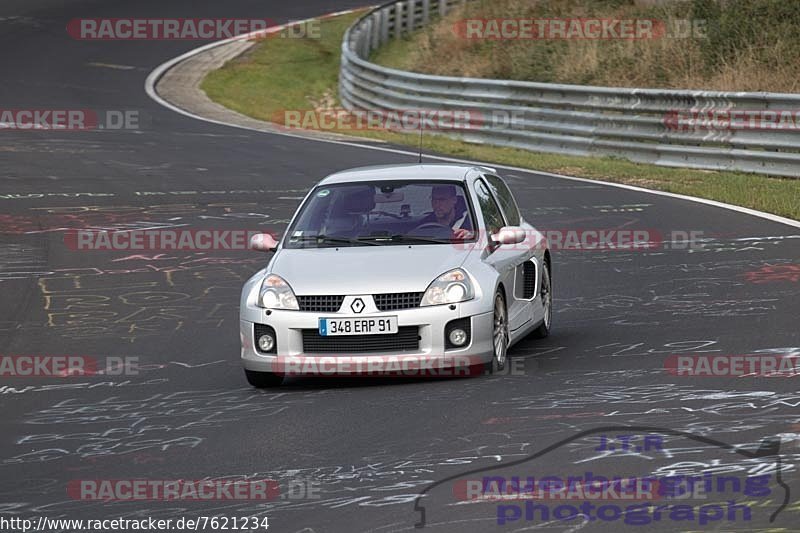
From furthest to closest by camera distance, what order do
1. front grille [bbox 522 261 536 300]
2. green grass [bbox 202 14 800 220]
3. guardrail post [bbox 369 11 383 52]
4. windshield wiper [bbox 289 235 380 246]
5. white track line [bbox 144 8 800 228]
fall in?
guardrail post [bbox 369 11 383 52] → green grass [bbox 202 14 800 220] → white track line [bbox 144 8 800 228] → front grille [bbox 522 261 536 300] → windshield wiper [bbox 289 235 380 246]

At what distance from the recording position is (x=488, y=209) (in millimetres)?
11484

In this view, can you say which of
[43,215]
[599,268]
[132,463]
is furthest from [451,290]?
[43,215]

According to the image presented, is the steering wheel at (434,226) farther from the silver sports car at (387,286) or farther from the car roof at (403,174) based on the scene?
the car roof at (403,174)

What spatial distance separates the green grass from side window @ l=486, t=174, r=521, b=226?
22.0ft

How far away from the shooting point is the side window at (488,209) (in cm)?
1127

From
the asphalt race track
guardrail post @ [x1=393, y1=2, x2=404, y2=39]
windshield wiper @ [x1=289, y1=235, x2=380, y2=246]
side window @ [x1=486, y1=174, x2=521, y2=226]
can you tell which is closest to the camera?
the asphalt race track

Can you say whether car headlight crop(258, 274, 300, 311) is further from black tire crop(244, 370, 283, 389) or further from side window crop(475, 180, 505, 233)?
side window crop(475, 180, 505, 233)

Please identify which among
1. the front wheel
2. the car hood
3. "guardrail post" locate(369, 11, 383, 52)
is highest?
"guardrail post" locate(369, 11, 383, 52)

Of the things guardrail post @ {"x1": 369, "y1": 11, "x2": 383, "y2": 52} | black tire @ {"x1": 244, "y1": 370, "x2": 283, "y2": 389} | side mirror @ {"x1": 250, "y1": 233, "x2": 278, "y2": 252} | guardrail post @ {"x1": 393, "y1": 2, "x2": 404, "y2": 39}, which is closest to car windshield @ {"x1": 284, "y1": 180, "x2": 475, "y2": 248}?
side mirror @ {"x1": 250, "y1": 233, "x2": 278, "y2": 252}

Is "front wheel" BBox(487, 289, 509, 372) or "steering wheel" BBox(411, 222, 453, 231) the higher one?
"steering wheel" BBox(411, 222, 453, 231)

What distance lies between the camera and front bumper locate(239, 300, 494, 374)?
9883 mm

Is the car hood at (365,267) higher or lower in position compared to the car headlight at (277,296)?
higher

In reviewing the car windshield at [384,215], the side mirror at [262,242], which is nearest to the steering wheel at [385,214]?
the car windshield at [384,215]

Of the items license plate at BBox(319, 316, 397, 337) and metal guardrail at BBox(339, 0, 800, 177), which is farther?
metal guardrail at BBox(339, 0, 800, 177)
